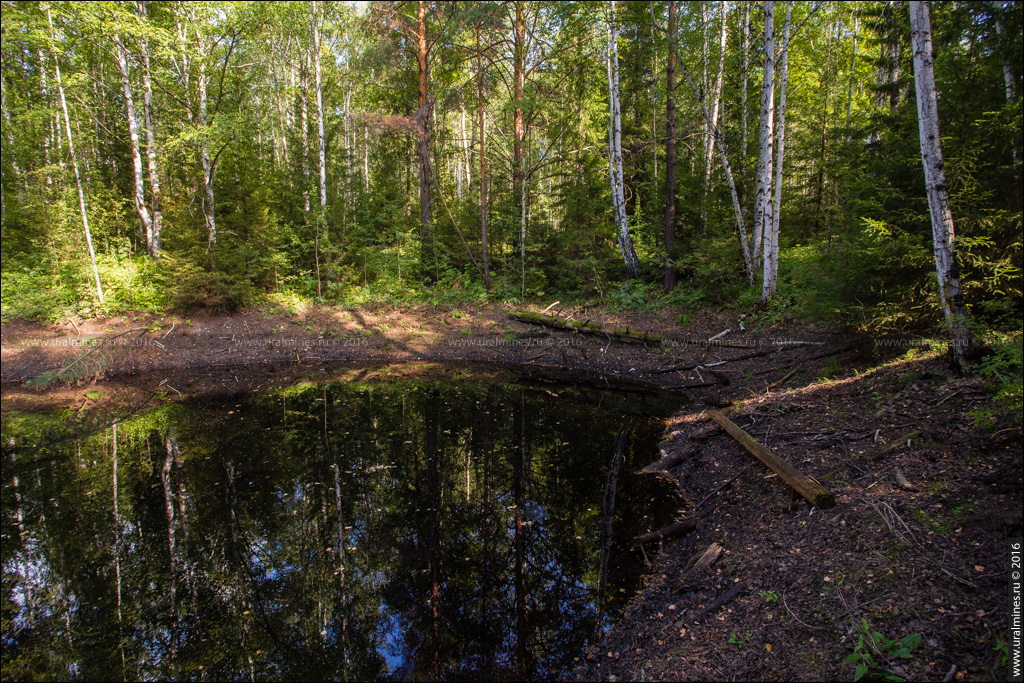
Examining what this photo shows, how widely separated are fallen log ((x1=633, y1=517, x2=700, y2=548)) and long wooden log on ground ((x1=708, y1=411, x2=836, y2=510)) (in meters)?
1.13

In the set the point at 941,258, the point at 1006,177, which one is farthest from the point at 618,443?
the point at 1006,177

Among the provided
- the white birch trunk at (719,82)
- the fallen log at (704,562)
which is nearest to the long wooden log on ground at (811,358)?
the fallen log at (704,562)

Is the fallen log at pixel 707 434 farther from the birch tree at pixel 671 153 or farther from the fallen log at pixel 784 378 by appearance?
the birch tree at pixel 671 153

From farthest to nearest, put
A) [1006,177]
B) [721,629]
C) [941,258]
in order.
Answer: [1006,177] < [941,258] < [721,629]

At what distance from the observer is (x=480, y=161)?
62.1ft

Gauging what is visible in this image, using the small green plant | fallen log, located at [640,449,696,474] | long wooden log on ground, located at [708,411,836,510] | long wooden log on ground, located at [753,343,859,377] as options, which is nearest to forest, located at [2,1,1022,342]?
long wooden log on ground, located at [753,343,859,377]

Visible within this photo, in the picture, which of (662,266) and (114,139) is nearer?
(662,266)

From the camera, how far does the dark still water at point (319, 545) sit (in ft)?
13.9

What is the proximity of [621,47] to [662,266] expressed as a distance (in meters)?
8.73

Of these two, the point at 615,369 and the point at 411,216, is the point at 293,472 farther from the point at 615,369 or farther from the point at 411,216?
the point at 411,216

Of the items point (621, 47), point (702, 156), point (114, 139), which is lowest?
point (702, 156)

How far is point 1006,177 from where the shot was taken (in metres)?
7.04

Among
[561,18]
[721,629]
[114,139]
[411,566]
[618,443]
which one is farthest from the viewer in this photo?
[114,139]

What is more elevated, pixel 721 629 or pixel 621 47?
pixel 621 47
